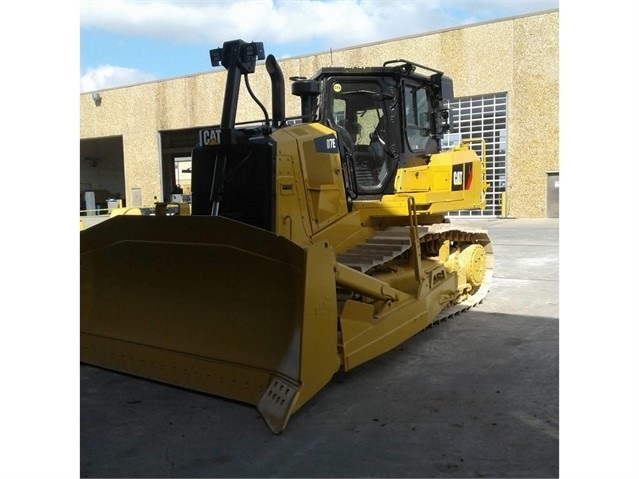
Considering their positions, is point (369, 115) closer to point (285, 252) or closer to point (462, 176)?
point (462, 176)

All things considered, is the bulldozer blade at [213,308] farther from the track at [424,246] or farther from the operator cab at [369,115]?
the operator cab at [369,115]

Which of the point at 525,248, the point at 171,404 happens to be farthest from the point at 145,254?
the point at 525,248

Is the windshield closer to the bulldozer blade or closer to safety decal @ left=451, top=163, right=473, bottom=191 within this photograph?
safety decal @ left=451, top=163, right=473, bottom=191

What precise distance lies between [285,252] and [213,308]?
79 cm

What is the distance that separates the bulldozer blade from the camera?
12.1 ft

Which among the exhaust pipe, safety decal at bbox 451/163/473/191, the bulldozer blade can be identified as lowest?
the bulldozer blade

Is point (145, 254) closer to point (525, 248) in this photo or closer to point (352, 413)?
point (352, 413)

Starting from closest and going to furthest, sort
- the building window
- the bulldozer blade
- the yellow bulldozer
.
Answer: the bulldozer blade < the yellow bulldozer < the building window

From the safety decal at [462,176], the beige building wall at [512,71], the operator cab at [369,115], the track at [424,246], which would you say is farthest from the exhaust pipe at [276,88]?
the beige building wall at [512,71]

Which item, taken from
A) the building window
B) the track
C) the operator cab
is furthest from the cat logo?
the building window

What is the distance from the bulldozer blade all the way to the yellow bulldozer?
0.01 metres

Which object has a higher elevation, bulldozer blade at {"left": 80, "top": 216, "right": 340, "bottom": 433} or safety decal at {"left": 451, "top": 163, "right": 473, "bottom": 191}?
safety decal at {"left": 451, "top": 163, "right": 473, "bottom": 191}

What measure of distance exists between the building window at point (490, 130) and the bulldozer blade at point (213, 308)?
53.8 feet

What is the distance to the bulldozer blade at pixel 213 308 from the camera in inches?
145
